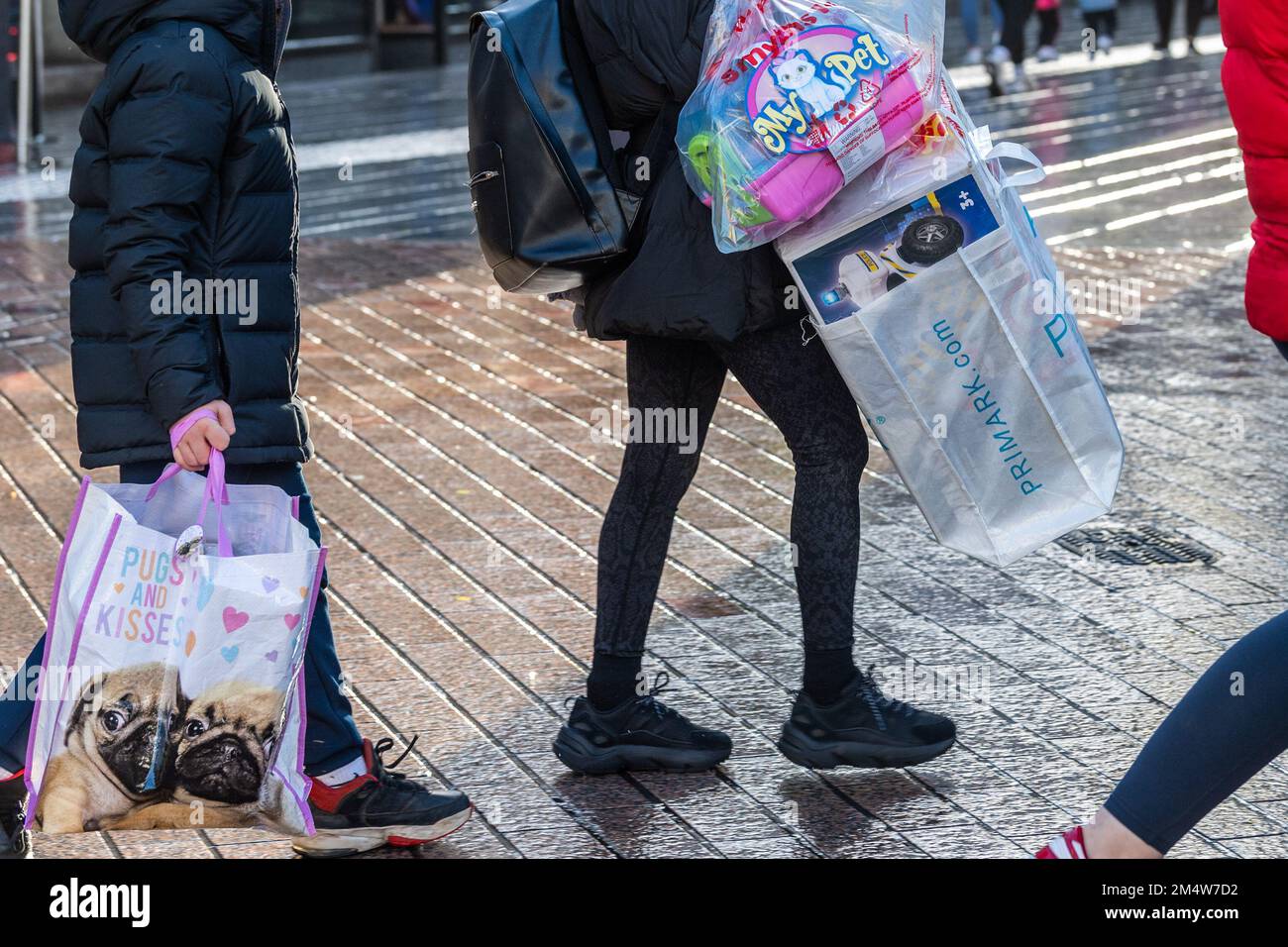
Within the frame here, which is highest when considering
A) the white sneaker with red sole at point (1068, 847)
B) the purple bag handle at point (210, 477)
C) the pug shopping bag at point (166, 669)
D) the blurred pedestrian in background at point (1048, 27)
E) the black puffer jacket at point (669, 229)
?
the black puffer jacket at point (669, 229)

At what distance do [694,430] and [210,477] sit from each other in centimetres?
102

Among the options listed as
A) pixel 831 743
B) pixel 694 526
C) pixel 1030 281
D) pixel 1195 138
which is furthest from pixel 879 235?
pixel 1195 138

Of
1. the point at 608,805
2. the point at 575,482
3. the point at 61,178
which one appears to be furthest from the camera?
the point at 61,178

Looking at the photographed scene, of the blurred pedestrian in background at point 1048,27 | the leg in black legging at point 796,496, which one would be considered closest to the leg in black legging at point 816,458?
the leg in black legging at point 796,496

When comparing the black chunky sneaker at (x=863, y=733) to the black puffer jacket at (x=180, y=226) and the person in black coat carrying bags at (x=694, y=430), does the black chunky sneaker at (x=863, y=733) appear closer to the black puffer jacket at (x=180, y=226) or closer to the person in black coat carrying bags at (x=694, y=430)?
the person in black coat carrying bags at (x=694, y=430)

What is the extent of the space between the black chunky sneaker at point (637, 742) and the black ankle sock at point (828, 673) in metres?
0.22

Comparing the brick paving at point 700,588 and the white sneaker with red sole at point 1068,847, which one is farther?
the brick paving at point 700,588

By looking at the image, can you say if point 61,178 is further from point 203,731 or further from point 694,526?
point 203,731

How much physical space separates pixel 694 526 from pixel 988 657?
1.28 meters

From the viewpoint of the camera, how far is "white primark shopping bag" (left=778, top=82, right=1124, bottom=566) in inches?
135

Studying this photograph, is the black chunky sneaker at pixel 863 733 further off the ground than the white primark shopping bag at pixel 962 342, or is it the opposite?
the white primark shopping bag at pixel 962 342

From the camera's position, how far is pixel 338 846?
3.54 meters

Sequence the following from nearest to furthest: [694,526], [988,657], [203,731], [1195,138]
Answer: [203,731]
[988,657]
[694,526]
[1195,138]

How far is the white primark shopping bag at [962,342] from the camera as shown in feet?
11.2
